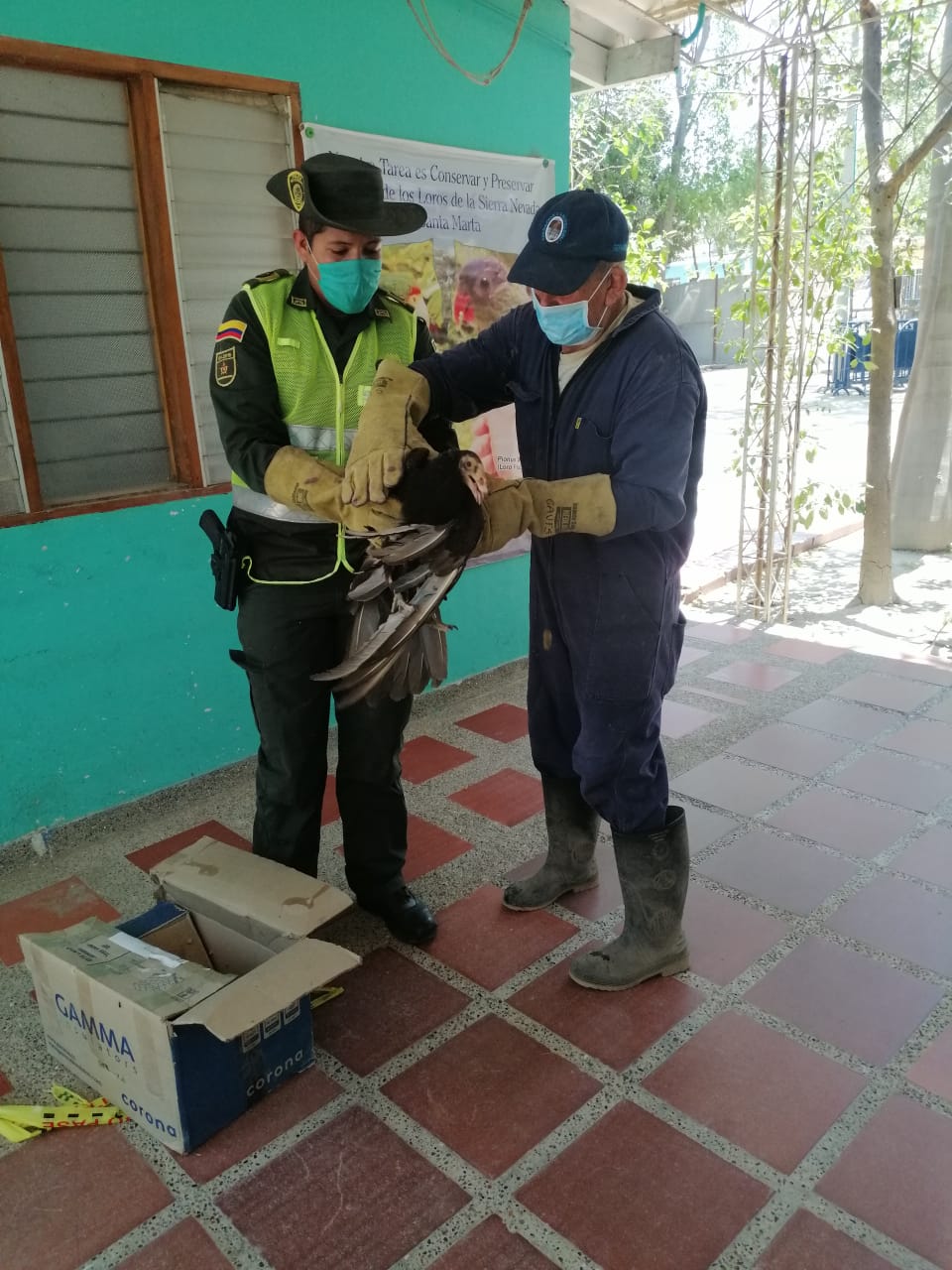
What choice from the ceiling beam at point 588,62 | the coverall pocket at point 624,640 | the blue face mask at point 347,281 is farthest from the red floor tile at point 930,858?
the ceiling beam at point 588,62

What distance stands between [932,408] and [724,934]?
488 cm

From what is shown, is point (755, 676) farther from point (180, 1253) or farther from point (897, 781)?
point (180, 1253)

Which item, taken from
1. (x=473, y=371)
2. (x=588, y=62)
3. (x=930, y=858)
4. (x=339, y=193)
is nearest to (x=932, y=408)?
(x=588, y=62)

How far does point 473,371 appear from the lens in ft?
7.42

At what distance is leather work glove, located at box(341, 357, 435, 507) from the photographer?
184 cm

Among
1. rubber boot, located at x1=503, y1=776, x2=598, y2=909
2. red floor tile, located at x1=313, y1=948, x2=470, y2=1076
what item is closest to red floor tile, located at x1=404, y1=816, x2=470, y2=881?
rubber boot, located at x1=503, y1=776, x2=598, y2=909

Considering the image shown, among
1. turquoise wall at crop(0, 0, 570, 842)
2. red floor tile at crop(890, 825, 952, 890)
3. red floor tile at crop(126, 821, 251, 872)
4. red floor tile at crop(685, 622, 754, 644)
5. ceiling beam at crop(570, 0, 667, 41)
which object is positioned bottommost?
red floor tile at crop(890, 825, 952, 890)

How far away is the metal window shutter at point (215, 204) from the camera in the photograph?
9.93 feet

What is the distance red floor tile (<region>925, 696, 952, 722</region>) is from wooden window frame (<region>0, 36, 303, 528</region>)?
9.78 feet

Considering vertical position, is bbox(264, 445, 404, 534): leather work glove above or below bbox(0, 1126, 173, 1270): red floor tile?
above

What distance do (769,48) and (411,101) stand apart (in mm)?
2022

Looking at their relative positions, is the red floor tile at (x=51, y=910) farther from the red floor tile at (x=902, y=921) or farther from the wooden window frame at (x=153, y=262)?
the red floor tile at (x=902, y=921)

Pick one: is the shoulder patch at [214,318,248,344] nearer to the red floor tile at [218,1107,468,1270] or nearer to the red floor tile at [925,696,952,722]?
the red floor tile at [218,1107,468,1270]

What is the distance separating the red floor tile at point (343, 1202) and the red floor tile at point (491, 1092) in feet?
0.30
